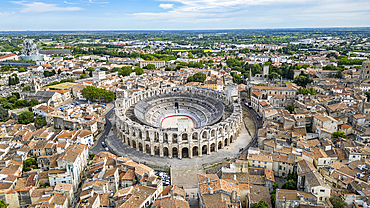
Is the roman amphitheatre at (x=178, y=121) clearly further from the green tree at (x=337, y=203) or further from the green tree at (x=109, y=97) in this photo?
the green tree at (x=337, y=203)

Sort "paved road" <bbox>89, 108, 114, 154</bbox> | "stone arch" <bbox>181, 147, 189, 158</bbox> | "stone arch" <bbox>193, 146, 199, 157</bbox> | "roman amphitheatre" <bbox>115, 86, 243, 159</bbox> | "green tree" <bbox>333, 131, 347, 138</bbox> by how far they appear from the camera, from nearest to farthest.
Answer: "green tree" <bbox>333, 131, 347, 138</bbox> < "roman amphitheatre" <bbox>115, 86, 243, 159</bbox> < "stone arch" <bbox>181, 147, 189, 158</bbox> < "stone arch" <bbox>193, 146, 199, 157</bbox> < "paved road" <bbox>89, 108, 114, 154</bbox>

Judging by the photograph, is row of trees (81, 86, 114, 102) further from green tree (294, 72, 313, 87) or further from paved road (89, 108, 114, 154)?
green tree (294, 72, 313, 87)

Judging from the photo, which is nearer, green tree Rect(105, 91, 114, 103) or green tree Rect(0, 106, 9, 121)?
green tree Rect(0, 106, 9, 121)

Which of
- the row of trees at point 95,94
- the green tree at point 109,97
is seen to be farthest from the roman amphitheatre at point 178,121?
the row of trees at point 95,94

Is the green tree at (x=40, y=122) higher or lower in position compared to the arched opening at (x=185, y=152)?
higher

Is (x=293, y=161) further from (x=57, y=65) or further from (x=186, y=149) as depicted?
(x=57, y=65)

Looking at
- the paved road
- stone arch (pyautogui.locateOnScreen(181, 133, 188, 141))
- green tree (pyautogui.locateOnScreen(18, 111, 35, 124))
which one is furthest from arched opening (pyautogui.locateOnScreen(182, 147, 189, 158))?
green tree (pyautogui.locateOnScreen(18, 111, 35, 124))

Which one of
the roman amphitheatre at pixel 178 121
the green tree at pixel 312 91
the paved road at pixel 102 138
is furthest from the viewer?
the green tree at pixel 312 91

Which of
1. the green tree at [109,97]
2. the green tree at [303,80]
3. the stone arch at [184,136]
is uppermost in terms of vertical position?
the green tree at [303,80]

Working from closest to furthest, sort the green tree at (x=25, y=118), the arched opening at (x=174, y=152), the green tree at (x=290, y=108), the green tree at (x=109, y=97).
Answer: the arched opening at (x=174, y=152), the green tree at (x=25, y=118), the green tree at (x=290, y=108), the green tree at (x=109, y=97)

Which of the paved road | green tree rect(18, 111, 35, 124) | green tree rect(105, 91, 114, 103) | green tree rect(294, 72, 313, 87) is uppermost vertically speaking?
green tree rect(294, 72, 313, 87)
